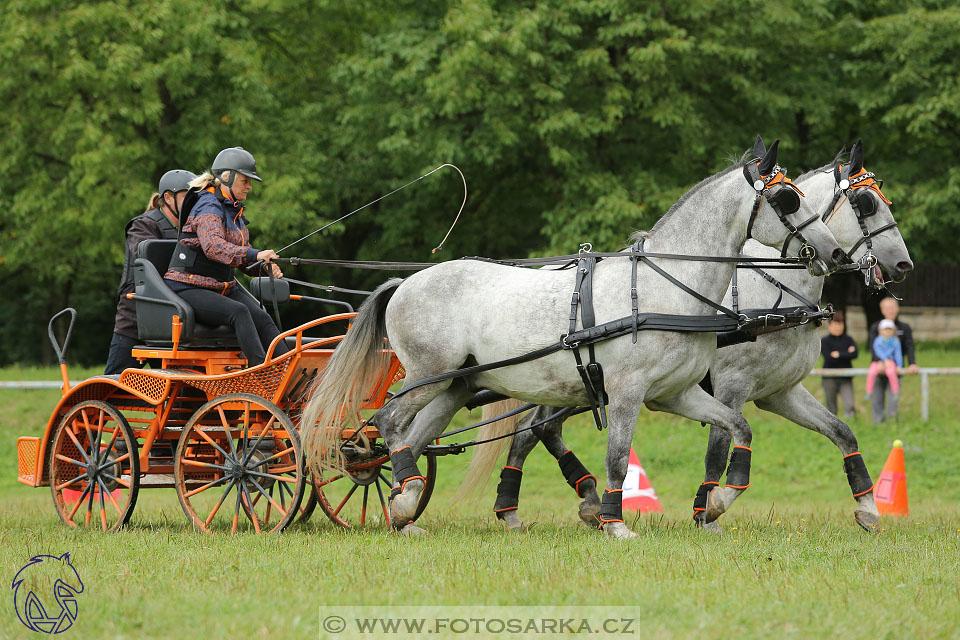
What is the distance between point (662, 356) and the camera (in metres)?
6.44

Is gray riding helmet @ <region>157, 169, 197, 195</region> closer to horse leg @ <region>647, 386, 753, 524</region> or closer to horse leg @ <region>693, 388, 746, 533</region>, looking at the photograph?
horse leg @ <region>647, 386, 753, 524</region>

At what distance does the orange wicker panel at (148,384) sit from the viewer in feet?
24.0

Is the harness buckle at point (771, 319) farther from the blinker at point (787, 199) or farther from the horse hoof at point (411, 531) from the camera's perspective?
the horse hoof at point (411, 531)

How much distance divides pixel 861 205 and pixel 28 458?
572cm

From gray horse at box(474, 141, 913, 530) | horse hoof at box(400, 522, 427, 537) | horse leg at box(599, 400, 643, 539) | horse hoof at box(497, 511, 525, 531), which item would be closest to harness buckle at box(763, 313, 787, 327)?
gray horse at box(474, 141, 913, 530)

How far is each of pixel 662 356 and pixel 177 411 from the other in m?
3.29

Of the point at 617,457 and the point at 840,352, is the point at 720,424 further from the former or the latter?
the point at 840,352

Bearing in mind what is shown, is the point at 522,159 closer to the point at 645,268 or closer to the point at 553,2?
the point at 553,2

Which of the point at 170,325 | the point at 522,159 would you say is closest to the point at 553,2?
the point at 522,159

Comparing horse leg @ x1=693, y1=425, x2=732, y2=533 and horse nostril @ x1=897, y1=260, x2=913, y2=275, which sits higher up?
horse nostril @ x1=897, y1=260, x2=913, y2=275

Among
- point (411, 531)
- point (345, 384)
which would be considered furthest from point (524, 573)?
point (345, 384)

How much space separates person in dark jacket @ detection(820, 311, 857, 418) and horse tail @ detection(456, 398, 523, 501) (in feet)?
23.4

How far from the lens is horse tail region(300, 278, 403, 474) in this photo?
6.90 meters

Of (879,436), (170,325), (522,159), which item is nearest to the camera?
(170,325)
